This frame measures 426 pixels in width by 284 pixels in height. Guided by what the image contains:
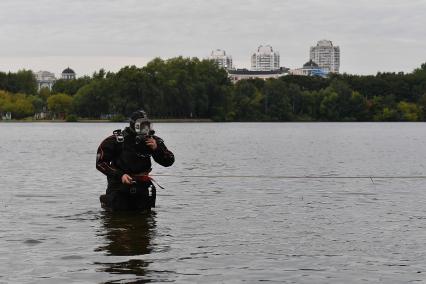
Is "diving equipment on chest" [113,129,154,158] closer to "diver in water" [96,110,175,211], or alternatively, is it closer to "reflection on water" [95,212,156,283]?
"diver in water" [96,110,175,211]

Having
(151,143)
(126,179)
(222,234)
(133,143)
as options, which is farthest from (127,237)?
(133,143)

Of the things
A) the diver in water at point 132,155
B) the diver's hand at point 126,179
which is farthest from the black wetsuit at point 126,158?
the diver's hand at point 126,179

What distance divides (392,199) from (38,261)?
47.8ft

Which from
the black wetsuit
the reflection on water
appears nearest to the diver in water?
the black wetsuit

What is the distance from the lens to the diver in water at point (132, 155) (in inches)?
774

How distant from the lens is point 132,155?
20000mm

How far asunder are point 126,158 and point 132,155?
0.52 feet

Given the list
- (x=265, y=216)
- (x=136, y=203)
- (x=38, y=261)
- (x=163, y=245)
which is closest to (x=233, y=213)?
(x=265, y=216)

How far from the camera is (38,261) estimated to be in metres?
14.5

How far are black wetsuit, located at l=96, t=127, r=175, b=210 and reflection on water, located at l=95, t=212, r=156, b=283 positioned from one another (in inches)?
29.4

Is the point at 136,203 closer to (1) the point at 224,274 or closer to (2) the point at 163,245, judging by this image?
(2) the point at 163,245

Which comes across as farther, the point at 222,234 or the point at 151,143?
the point at 151,143

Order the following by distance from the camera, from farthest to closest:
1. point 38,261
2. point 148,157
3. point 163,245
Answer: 1. point 148,157
2. point 163,245
3. point 38,261

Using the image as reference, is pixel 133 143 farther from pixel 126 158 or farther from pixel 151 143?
pixel 151 143
